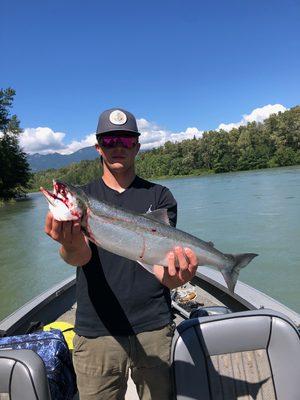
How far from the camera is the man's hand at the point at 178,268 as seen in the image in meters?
2.53

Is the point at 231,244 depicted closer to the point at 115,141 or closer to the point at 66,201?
the point at 115,141

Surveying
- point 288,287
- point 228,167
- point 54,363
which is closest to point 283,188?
point 288,287

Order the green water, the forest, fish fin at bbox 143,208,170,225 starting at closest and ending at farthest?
1. fish fin at bbox 143,208,170,225
2. the green water
3. the forest

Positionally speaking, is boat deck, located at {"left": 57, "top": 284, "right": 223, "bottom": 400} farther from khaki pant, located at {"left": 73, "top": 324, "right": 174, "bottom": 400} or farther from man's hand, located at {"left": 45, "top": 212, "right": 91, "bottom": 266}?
man's hand, located at {"left": 45, "top": 212, "right": 91, "bottom": 266}

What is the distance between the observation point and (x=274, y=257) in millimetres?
15414

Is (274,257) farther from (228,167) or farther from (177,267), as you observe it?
(228,167)

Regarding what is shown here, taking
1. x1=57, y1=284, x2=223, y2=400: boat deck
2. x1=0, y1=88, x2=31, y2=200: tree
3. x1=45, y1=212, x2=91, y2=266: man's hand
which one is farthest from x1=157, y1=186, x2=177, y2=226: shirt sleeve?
x1=0, y1=88, x2=31, y2=200: tree

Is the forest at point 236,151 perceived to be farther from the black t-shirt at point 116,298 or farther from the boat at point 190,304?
the black t-shirt at point 116,298

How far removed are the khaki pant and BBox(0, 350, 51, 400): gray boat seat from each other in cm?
37

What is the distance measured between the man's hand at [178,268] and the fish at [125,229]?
2.4 inches

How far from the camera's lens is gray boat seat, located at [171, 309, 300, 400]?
2.67m

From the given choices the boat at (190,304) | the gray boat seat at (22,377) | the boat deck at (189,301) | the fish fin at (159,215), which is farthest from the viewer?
the boat deck at (189,301)

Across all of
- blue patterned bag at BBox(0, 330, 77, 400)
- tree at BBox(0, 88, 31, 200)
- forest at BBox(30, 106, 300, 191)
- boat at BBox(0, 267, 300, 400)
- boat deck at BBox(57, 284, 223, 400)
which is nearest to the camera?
blue patterned bag at BBox(0, 330, 77, 400)

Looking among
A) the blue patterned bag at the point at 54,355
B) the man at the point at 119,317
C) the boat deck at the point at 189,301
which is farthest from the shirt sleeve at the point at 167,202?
the boat deck at the point at 189,301
